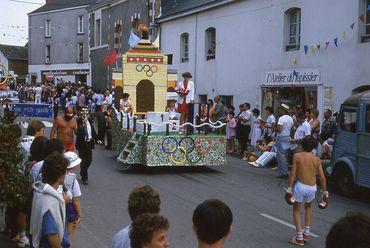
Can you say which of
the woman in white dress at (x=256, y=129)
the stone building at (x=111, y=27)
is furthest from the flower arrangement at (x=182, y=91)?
the stone building at (x=111, y=27)

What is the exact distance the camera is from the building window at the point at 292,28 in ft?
64.0

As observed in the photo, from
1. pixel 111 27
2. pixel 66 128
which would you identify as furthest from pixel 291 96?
pixel 111 27

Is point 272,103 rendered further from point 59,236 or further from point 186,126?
point 59,236

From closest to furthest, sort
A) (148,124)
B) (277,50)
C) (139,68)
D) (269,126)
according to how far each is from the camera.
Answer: (148,124) < (269,126) < (139,68) < (277,50)

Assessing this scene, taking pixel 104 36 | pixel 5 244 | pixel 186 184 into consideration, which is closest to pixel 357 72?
pixel 186 184

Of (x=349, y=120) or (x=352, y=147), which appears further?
(x=349, y=120)

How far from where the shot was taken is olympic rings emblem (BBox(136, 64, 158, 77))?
17.2 metres

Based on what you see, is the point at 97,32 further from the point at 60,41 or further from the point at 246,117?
the point at 246,117

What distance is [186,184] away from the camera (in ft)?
40.7

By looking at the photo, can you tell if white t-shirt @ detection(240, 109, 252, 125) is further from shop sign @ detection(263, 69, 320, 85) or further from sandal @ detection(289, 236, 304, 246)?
sandal @ detection(289, 236, 304, 246)

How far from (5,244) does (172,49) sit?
73.6 feet

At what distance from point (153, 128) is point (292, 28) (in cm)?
801

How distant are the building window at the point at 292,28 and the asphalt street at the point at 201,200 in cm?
596

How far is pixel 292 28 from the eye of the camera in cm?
1989
